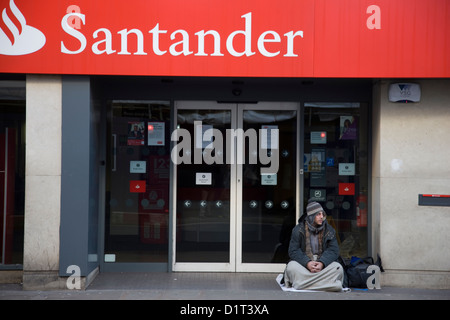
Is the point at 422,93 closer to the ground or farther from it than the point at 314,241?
farther from it

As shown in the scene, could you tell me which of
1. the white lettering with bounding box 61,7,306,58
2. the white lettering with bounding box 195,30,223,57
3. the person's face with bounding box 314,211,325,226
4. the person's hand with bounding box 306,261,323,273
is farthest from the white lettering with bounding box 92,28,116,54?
the person's hand with bounding box 306,261,323,273

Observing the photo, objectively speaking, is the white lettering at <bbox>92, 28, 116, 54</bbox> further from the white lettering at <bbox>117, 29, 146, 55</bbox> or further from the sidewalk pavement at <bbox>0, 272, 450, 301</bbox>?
the sidewalk pavement at <bbox>0, 272, 450, 301</bbox>

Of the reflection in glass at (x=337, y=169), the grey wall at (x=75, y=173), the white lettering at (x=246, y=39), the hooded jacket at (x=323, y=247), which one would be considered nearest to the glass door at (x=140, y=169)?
the grey wall at (x=75, y=173)

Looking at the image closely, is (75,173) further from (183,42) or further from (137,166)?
(183,42)

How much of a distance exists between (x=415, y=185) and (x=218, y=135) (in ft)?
9.40

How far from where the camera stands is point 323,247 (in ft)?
24.1

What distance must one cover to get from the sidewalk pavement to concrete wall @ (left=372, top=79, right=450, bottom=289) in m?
0.33

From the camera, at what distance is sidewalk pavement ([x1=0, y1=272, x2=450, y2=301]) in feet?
22.6

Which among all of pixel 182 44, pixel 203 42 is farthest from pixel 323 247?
pixel 182 44

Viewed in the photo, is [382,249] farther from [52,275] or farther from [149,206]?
[52,275]

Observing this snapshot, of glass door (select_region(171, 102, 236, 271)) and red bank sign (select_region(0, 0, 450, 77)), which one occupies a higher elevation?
red bank sign (select_region(0, 0, 450, 77))

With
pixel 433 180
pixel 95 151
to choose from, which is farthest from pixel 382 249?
pixel 95 151

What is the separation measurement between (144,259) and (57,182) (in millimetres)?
1847

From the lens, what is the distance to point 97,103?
775 cm
